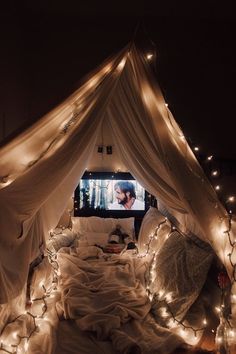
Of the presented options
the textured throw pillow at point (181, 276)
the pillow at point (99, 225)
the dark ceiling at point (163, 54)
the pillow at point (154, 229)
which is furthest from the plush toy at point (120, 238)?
the dark ceiling at point (163, 54)

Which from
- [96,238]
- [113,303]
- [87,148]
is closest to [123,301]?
[113,303]

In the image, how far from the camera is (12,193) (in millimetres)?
1543

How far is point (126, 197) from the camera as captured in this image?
4.18m

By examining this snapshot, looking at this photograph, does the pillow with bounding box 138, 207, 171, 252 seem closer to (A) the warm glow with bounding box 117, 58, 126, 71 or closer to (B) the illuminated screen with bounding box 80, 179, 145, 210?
(B) the illuminated screen with bounding box 80, 179, 145, 210

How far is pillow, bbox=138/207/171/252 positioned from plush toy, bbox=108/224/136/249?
28cm

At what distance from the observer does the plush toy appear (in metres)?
3.68

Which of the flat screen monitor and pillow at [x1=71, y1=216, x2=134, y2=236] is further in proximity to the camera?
the flat screen monitor

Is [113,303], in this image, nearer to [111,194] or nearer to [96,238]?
[96,238]

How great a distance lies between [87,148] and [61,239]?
5.54ft

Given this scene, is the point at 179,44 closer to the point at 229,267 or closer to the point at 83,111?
the point at 83,111

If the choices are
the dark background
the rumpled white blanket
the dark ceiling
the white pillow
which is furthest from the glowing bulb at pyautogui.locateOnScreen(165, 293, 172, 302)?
the dark ceiling

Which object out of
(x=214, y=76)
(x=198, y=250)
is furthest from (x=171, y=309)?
(x=214, y=76)

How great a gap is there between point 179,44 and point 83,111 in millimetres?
2804

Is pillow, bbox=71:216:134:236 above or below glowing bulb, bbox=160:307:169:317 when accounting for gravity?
above
